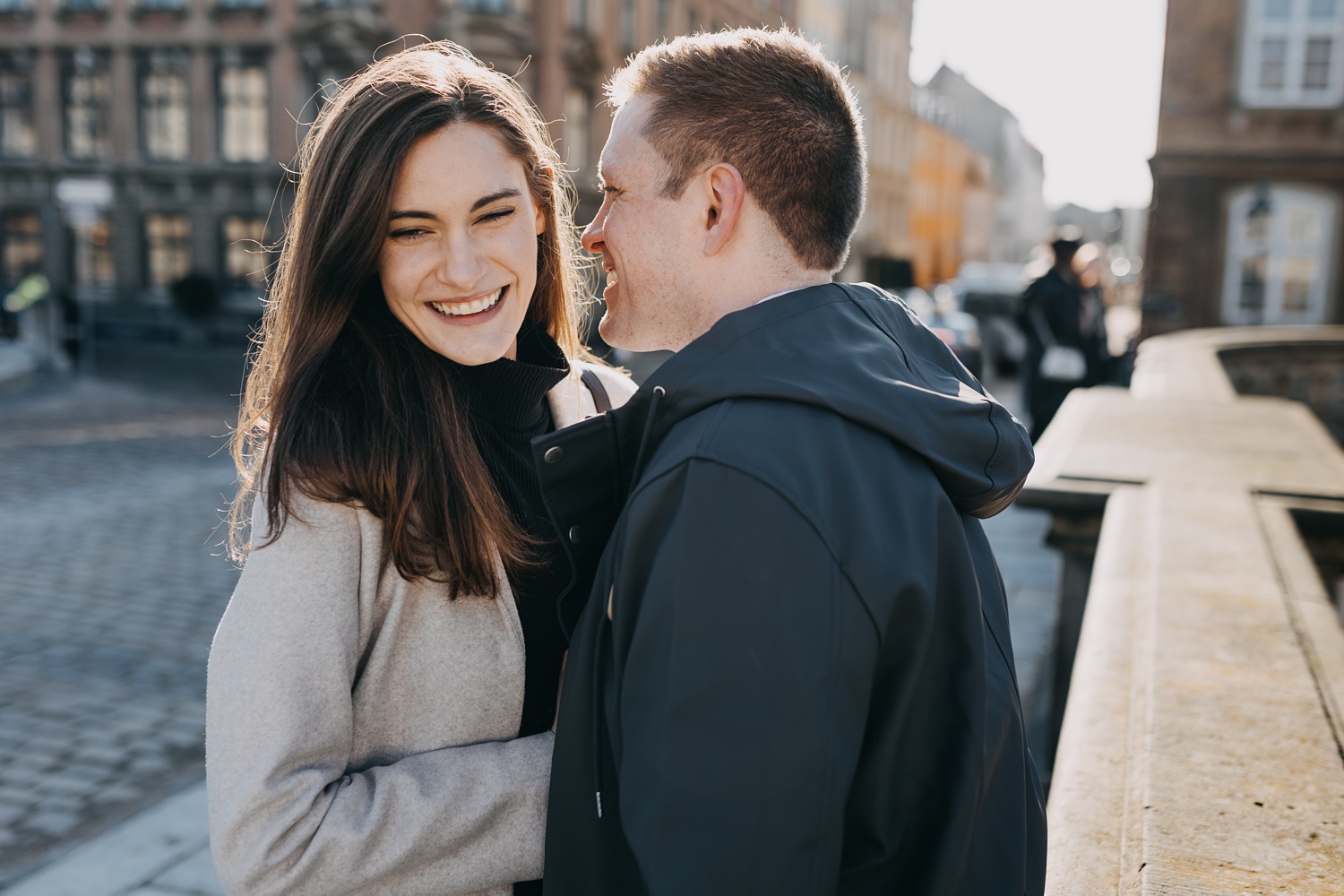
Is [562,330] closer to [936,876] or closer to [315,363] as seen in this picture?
[315,363]

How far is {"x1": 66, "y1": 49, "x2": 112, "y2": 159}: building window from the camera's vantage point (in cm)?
3164

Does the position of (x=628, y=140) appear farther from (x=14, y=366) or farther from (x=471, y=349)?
(x=14, y=366)

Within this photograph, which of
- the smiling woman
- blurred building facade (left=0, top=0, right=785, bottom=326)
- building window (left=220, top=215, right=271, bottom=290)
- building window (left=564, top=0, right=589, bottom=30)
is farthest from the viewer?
building window (left=220, top=215, right=271, bottom=290)

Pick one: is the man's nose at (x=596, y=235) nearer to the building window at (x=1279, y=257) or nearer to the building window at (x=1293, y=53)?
the building window at (x=1279, y=257)

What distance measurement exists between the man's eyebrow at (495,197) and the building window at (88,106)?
112 feet

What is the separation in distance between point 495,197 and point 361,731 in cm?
90

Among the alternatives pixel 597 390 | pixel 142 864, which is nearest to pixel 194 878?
pixel 142 864

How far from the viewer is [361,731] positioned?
1.73 metres

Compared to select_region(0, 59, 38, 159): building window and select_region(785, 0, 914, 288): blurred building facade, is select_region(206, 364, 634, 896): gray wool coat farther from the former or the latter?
select_region(785, 0, 914, 288): blurred building facade

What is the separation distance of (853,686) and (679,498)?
0.27 meters

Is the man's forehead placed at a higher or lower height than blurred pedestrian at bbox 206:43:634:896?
higher

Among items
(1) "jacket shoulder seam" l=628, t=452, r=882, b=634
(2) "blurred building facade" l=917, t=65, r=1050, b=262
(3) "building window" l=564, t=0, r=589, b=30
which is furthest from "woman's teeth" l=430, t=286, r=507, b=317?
(2) "blurred building facade" l=917, t=65, r=1050, b=262

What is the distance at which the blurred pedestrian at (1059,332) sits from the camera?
307 inches

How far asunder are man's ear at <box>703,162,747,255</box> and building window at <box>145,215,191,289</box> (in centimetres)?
3256
